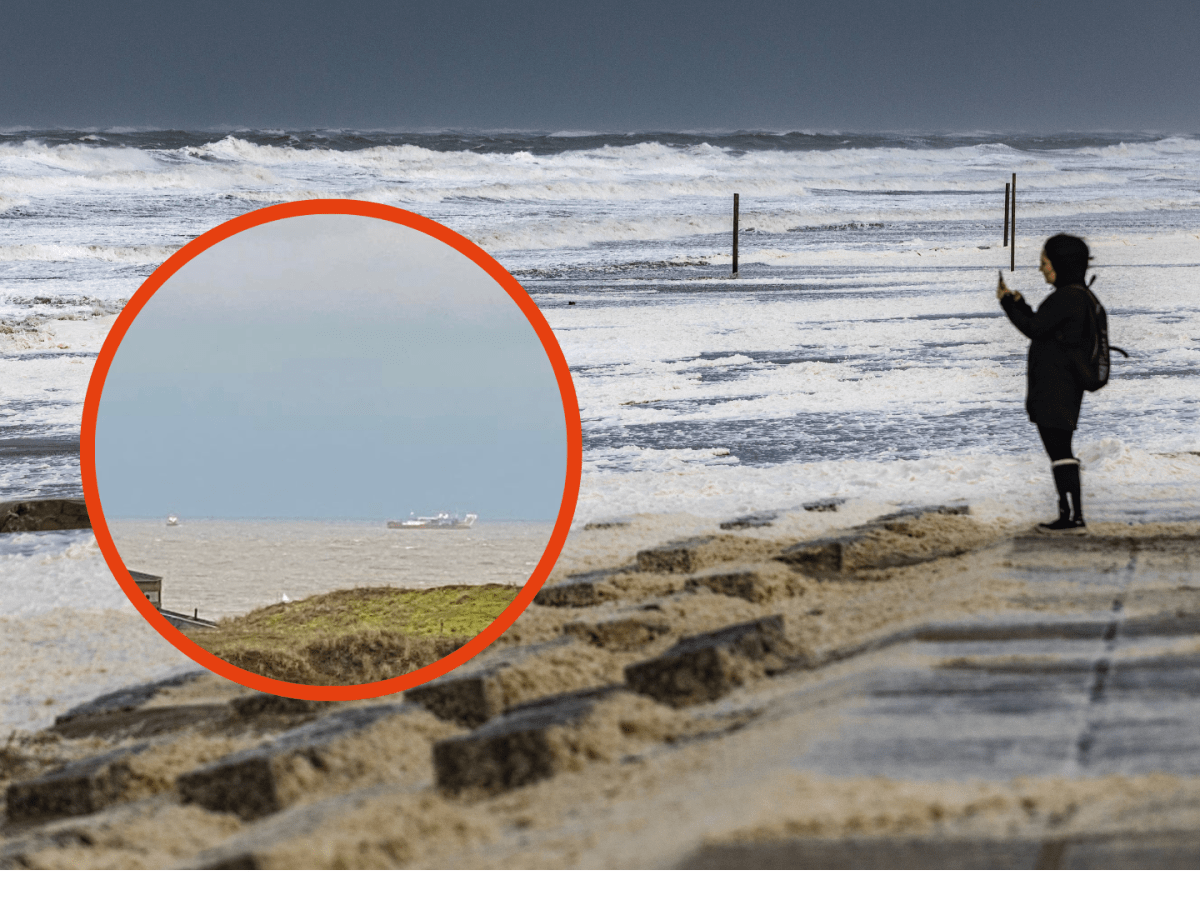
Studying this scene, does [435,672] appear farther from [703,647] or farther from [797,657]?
[797,657]

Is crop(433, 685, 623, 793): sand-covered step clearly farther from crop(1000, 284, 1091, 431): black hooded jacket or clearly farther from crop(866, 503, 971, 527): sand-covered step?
crop(866, 503, 971, 527): sand-covered step

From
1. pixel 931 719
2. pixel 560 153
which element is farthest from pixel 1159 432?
pixel 560 153

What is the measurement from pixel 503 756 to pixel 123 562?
6.81 feet

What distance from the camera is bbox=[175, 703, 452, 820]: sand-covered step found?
318 centimetres

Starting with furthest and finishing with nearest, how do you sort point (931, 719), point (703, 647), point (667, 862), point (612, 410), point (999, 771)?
point (612, 410) → point (703, 647) → point (931, 719) → point (999, 771) → point (667, 862)

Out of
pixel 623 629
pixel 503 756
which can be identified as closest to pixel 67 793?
pixel 503 756

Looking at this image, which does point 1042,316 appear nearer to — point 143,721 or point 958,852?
point 958,852

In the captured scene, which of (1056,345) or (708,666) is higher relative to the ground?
(1056,345)

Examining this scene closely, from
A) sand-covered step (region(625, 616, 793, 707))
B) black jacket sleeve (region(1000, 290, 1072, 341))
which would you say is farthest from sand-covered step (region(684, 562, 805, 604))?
black jacket sleeve (region(1000, 290, 1072, 341))

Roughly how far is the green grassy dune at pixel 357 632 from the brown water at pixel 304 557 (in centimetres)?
9

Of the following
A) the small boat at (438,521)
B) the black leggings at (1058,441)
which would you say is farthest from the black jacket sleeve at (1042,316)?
the small boat at (438,521)

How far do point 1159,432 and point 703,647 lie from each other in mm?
6008

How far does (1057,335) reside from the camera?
501cm

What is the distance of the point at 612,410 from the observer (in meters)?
10.1
